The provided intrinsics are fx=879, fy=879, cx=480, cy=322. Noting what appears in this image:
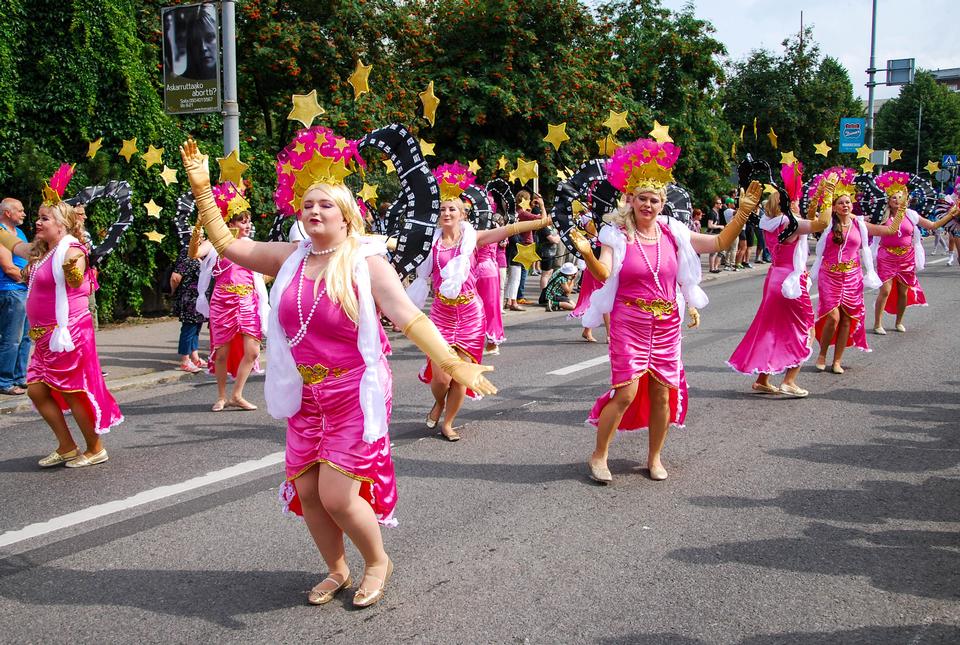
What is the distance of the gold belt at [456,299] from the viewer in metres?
6.76

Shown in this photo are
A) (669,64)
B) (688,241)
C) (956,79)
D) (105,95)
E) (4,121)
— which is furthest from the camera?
(956,79)

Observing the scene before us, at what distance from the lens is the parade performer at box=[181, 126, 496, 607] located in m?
3.63

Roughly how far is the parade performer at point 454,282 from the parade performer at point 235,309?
1.68m

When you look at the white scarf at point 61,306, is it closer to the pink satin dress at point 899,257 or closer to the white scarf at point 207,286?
the white scarf at point 207,286

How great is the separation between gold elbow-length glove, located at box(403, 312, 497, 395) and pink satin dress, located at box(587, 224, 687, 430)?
6.60 feet

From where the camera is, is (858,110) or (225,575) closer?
(225,575)

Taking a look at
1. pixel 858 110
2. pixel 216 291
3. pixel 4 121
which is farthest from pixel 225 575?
pixel 858 110

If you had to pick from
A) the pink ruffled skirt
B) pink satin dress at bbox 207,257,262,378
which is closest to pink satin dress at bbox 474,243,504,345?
pink satin dress at bbox 207,257,262,378

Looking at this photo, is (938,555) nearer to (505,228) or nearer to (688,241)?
(688,241)

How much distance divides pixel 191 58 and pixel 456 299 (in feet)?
21.8

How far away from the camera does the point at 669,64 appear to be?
29.6 meters

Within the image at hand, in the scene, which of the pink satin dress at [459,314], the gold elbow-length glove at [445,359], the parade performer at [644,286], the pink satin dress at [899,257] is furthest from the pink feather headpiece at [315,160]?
the pink satin dress at [899,257]

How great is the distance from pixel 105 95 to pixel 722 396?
9.95m

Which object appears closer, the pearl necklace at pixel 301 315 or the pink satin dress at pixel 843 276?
the pearl necklace at pixel 301 315
